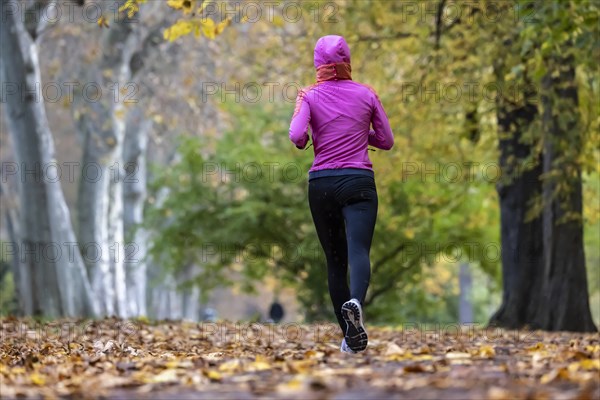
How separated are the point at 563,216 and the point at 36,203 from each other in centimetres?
877

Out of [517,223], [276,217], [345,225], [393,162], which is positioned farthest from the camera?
[276,217]

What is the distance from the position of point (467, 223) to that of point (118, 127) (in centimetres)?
773

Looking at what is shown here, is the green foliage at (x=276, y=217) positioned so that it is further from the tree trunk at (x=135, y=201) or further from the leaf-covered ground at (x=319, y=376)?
the leaf-covered ground at (x=319, y=376)

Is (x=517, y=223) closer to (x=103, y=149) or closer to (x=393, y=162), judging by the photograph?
(x=393, y=162)

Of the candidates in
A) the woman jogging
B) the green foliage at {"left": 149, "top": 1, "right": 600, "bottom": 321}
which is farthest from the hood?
the green foliage at {"left": 149, "top": 1, "right": 600, "bottom": 321}

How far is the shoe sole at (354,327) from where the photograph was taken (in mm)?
8141

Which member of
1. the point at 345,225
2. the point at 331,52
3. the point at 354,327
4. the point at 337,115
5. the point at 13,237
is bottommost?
the point at 354,327

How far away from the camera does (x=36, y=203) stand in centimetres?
2036

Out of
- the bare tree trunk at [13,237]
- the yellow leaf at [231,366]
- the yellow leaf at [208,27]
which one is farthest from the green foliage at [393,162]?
the yellow leaf at [231,366]

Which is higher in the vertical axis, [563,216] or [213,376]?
[563,216]

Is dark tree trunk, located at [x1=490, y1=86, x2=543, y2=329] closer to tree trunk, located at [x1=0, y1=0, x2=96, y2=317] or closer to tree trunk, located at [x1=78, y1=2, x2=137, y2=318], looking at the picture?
tree trunk, located at [x1=0, y1=0, x2=96, y2=317]

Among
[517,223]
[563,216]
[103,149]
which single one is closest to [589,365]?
[563,216]

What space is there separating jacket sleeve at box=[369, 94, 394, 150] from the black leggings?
0.37 metres

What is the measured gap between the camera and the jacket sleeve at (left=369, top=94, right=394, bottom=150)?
29.0 feet
